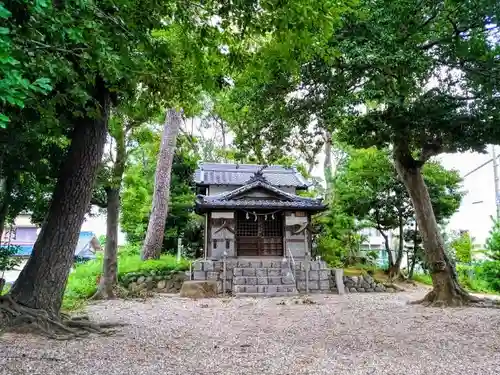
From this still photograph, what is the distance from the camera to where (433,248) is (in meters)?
9.17

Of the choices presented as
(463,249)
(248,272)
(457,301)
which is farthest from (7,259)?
(463,249)

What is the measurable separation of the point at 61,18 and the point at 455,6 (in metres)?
5.12

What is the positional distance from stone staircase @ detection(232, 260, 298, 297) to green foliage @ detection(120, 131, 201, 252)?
621cm

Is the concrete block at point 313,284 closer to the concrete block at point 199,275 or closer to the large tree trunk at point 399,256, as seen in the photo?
the concrete block at point 199,275

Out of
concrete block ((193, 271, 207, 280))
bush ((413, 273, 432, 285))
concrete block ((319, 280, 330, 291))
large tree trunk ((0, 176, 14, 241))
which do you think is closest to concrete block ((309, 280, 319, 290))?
concrete block ((319, 280, 330, 291))

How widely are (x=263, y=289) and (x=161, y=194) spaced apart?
6.26 meters

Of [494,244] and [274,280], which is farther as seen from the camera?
[274,280]

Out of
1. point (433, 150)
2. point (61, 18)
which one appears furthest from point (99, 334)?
point (433, 150)

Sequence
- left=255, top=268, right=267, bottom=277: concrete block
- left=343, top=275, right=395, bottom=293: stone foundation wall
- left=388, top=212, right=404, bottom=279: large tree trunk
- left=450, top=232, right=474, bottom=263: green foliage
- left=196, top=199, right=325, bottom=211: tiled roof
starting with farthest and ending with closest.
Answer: left=450, top=232, right=474, bottom=263: green foliage → left=388, top=212, right=404, bottom=279: large tree trunk → left=196, top=199, right=325, bottom=211: tiled roof → left=343, top=275, right=395, bottom=293: stone foundation wall → left=255, top=268, right=267, bottom=277: concrete block

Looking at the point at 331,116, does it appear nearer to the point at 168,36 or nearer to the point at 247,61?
the point at 247,61

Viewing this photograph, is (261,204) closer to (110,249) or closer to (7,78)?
(110,249)

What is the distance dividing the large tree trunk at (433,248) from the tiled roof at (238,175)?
25.5 feet

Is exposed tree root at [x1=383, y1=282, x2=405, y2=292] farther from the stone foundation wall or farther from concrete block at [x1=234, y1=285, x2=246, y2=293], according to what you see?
concrete block at [x1=234, y1=285, x2=246, y2=293]

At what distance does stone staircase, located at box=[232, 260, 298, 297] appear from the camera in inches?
482
